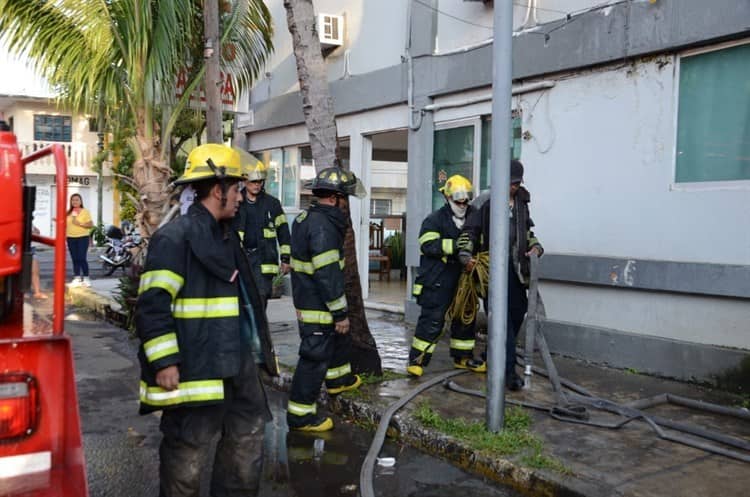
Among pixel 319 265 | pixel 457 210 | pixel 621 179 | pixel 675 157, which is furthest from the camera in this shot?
pixel 621 179

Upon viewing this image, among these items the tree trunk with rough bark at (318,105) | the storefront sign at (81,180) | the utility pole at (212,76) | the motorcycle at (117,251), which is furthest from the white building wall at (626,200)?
the storefront sign at (81,180)

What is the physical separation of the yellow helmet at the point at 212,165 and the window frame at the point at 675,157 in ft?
14.6

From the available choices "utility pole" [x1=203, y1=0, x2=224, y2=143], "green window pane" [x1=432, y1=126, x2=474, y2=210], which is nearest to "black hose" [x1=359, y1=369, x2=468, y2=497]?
"green window pane" [x1=432, y1=126, x2=474, y2=210]

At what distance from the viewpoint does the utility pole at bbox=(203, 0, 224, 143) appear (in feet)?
28.5

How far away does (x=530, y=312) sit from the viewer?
228 inches

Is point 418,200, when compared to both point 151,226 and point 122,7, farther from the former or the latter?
point 122,7

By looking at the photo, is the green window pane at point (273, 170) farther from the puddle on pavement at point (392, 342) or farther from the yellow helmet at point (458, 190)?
the yellow helmet at point (458, 190)

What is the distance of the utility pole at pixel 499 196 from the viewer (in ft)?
15.5

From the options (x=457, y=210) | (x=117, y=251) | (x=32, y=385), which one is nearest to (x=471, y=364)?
(x=457, y=210)

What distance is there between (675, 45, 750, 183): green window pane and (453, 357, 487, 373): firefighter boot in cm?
251

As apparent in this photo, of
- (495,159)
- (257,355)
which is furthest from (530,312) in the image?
(257,355)

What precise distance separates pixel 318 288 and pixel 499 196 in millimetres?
1524

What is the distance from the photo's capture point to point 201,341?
336 cm

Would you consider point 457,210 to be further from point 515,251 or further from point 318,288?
point 318,288
